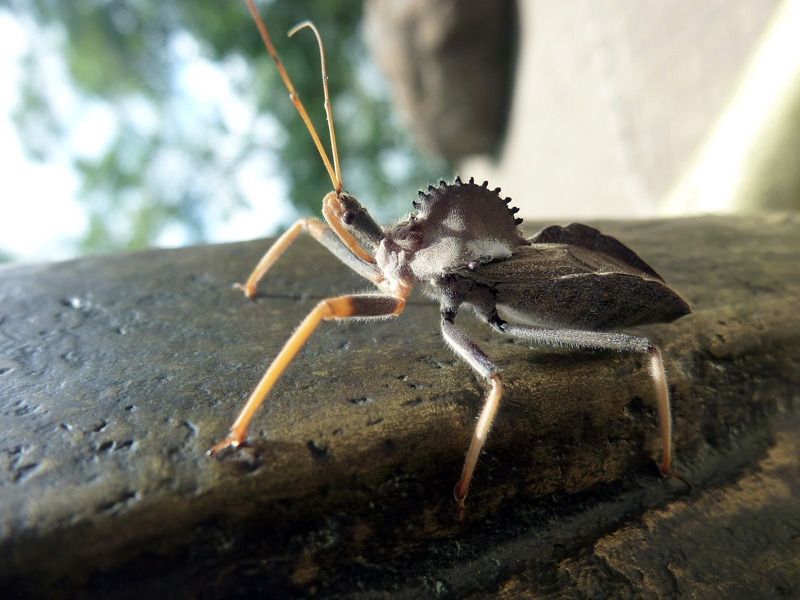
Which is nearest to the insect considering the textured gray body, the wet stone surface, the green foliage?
the textured gray body

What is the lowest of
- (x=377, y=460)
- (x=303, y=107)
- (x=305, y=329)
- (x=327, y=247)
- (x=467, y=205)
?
(x=377, y=460)

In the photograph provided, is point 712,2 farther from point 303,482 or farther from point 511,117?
point 303,482

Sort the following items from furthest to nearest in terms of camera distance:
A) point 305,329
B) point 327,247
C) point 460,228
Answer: point 327,247 < point 460,228 < point 305,329

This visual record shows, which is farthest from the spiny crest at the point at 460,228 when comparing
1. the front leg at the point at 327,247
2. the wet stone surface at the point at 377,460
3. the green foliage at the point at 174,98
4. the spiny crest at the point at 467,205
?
the green foliage at the point at 174,98

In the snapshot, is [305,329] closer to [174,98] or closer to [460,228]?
[460,228]

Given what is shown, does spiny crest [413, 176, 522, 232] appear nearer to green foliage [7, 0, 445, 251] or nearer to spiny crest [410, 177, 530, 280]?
spiny crest [410, 177, 530, 280]

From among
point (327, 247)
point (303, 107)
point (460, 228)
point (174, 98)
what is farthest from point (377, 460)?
point (174, 98)

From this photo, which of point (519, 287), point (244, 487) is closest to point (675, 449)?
point (519, 287)

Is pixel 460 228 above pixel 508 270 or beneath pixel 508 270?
above
